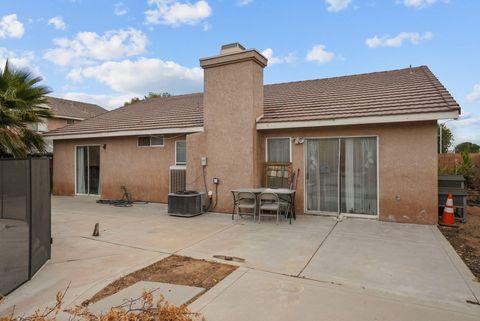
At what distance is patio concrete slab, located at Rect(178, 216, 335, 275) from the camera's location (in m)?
4.89

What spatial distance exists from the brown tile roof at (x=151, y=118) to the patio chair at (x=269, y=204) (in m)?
3.46

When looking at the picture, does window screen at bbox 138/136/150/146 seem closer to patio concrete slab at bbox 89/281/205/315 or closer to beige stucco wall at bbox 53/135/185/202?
beige stucco wall at bbox 53/135/185/202

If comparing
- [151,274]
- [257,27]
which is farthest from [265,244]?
[257,27]

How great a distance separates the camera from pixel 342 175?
334 inches

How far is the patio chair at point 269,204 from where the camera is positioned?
7973 mm

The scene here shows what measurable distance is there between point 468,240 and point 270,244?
4213mm

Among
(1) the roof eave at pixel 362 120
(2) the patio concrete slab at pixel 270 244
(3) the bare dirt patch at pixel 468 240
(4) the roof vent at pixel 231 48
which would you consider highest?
(4) the roof vent at pixel 231 48

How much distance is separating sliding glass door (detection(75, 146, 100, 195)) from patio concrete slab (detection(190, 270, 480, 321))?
35.5 feet

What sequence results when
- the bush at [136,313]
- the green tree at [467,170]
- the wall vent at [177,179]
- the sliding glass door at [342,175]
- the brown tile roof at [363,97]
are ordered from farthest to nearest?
1. the green tree at [467,170]
2. the wall vent at [177,179]
3. the sliding glass door at [342,175]
4. the brown tile roof at [363,97]
5. the bush at [136,313]

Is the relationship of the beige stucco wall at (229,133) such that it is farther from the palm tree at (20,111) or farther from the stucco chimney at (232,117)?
the palm tree at (20,111)

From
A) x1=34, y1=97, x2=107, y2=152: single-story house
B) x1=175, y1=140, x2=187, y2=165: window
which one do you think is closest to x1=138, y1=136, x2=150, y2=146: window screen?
x1=175, y1=140, x2=187, y2=165: window

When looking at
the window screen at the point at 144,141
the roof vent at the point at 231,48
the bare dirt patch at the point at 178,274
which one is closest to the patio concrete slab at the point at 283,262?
the bare dirt patch at the point at 178,274

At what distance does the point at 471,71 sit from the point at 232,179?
9680 mm

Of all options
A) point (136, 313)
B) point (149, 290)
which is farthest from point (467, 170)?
point (136, 313)
